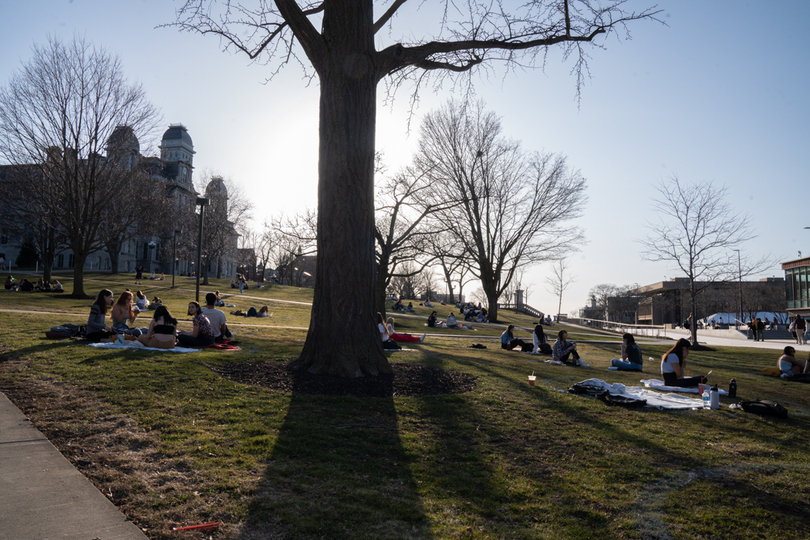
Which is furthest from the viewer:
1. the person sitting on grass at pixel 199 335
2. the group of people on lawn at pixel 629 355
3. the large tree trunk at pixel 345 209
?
the person sitting on grass at pixel 199 335

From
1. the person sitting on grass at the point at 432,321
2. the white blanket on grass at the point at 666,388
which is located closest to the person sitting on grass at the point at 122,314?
the white blanket on grass at the point at 666,388

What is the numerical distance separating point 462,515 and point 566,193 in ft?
112

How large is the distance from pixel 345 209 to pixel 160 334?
5.42m

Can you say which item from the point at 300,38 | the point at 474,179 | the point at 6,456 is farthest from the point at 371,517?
the point at 474,179

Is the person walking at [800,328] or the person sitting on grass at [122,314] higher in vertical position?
the person sitting on grass at [122,314]

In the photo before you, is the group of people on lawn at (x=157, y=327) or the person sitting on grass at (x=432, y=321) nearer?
the group of people on lawn at (x=157, y=327)

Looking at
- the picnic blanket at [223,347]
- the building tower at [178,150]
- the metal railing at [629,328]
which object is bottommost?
the metal railing at [629,328]

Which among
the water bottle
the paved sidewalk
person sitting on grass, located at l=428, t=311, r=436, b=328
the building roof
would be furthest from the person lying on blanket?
the building roof

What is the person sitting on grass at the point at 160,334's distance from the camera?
33.6 ft

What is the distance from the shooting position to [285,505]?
3482 mm

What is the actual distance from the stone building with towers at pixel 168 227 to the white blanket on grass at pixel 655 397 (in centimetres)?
2761

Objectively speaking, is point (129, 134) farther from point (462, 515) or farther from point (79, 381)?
point (462, 515)

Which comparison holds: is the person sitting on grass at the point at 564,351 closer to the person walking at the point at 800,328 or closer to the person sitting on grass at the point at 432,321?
the person sitting on grass at the point at 432,321

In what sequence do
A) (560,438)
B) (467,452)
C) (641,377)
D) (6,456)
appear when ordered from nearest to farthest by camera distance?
(6,456), (467,452), (560,438), (641,377)
